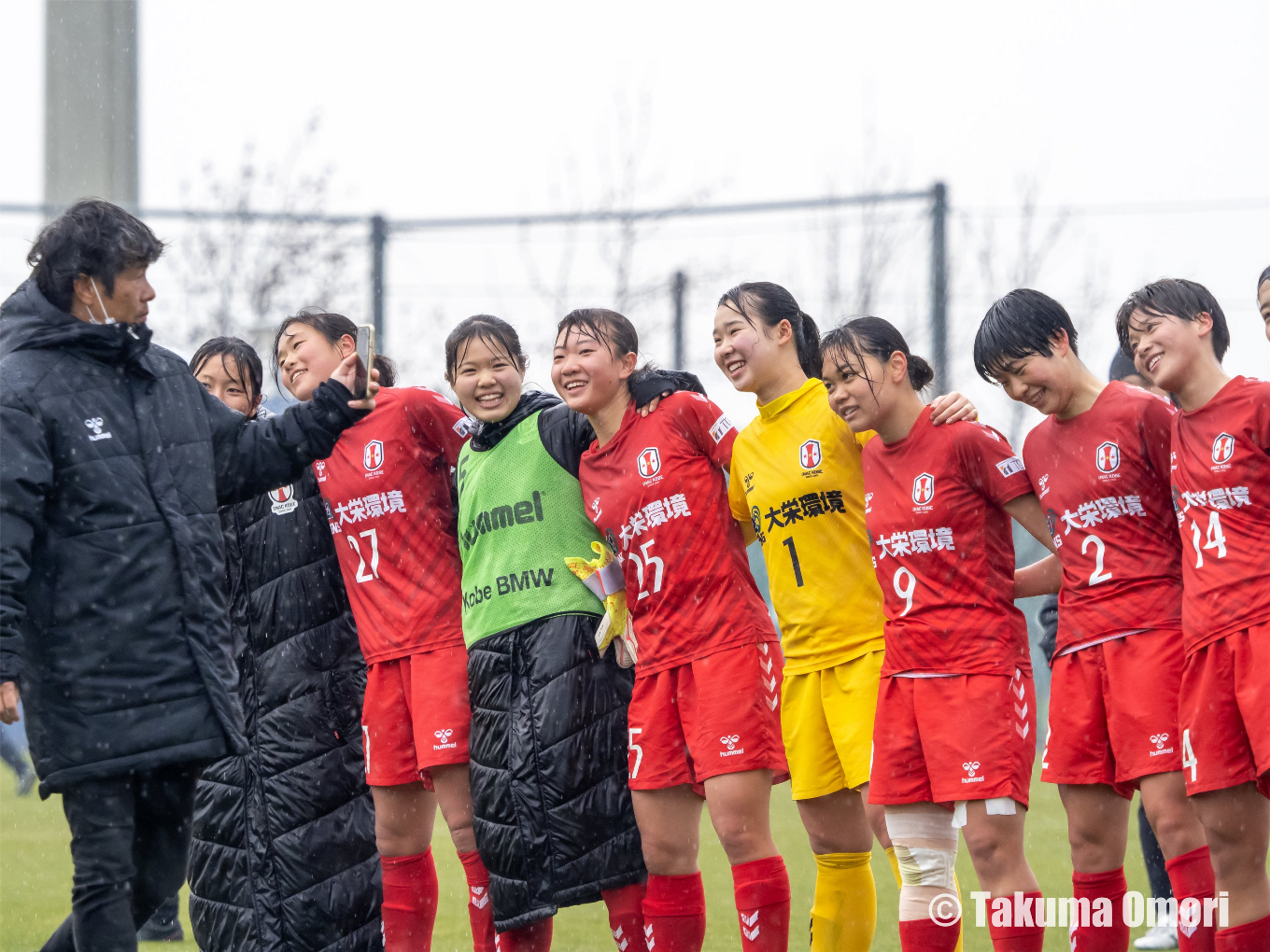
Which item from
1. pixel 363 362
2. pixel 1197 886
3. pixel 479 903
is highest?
pixel 363 362

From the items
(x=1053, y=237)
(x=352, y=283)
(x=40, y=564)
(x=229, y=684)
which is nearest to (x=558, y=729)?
(x=229, y=684)

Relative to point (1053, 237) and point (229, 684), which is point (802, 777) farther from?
point (1053, 237)

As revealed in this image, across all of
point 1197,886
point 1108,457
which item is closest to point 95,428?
point 1108,457

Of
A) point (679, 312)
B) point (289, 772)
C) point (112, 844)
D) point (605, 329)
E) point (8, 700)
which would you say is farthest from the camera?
point (679, 312)

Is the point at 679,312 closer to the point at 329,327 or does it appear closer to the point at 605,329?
the point at 329,327

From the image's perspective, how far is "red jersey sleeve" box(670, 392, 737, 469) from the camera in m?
3.97

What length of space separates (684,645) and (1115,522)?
120 centimetres

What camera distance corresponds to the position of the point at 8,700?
2799 millimetres

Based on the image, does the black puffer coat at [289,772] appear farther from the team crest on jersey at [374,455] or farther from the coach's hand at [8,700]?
the coach's hand at [8,700]

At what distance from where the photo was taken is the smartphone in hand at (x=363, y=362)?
3.46m

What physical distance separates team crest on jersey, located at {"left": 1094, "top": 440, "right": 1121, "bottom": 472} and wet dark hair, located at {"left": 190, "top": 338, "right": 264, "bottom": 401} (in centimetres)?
276

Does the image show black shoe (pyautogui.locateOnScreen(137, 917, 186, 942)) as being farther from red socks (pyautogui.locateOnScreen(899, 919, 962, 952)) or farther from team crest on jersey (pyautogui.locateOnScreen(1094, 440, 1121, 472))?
team crest on jersey (pyautogui.locateOnScreen(1094, 440, 1121, 472))

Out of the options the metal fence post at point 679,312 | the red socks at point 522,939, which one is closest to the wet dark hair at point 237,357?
the red socks at point 522,939

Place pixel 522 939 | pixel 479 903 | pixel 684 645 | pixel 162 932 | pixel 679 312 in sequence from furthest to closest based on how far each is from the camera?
pixel 679 312 < pixel 162 932 < pixel 479 903 < pixel 522 939 < pixel 684 645
